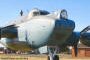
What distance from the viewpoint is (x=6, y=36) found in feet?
86.3

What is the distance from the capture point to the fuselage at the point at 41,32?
22.9m

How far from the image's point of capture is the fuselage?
22.9m

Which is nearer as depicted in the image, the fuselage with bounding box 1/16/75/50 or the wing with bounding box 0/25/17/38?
the fuselage with bounding box 1/16/75/50

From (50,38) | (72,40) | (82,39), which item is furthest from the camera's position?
(82,39)

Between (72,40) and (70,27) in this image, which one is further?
(72,40)

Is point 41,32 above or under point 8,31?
under

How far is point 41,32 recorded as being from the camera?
78.6 ft

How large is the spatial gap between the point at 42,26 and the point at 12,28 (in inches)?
127

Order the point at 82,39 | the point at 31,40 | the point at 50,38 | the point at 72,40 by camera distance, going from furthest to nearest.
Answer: the point at 82,39 < the point at 72,40 < the point at 31,40 < the point at 50,38

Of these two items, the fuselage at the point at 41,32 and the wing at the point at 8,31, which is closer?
the fuselage at the point at 41,32

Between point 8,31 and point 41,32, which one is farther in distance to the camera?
point 8,31

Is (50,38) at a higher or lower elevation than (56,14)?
lower

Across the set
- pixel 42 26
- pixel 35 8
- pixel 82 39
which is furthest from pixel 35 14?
pixel 82 39

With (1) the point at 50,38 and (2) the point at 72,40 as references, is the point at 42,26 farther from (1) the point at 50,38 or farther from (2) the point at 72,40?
(2) the point at 72,40
